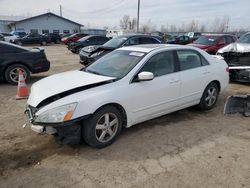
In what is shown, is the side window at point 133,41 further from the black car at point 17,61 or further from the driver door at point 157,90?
the driver door at point 157,90

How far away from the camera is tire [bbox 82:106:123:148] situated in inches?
141

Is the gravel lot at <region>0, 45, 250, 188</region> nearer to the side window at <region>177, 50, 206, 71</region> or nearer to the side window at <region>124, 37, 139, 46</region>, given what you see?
the side window at <region>177, 50, 206, 71</region>

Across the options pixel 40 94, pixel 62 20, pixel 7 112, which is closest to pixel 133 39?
pixel 7 112

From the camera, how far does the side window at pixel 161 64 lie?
432 cm

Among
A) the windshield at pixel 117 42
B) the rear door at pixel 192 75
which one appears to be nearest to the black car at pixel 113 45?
the windshield at pixel 117 42

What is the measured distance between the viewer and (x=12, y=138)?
13.7 feet

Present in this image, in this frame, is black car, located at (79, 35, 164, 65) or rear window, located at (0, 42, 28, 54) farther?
black car, located at (79, 35, 164, 65)

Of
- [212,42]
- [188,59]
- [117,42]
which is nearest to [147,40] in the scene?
[117,42]

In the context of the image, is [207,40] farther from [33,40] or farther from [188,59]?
[33,40]

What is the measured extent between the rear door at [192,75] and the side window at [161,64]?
0.25m

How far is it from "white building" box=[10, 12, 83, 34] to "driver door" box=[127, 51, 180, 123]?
48.2m

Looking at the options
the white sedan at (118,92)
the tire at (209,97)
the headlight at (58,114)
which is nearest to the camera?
the headlight at (58,114)

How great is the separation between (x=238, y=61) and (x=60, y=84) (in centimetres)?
655

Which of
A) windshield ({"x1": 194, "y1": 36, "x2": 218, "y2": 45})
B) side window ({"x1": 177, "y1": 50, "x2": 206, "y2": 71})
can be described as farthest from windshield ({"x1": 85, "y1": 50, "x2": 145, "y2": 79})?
windshield ({"x1": 194, "y1": 36, "x2": 218, "y2": 45})
